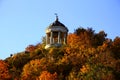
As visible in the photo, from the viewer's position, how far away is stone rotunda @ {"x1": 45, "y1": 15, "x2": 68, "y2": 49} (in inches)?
5453

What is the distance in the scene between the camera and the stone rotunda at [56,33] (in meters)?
138

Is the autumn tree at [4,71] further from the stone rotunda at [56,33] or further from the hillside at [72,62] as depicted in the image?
the stone rotunda at [56,33]

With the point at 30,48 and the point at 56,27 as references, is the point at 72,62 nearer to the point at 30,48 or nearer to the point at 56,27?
the point at 56,27

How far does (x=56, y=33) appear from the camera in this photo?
140m

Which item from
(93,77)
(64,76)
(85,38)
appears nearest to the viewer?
(93,77)

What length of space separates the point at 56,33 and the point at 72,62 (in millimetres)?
19731

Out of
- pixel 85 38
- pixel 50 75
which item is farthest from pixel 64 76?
pixel 85 38

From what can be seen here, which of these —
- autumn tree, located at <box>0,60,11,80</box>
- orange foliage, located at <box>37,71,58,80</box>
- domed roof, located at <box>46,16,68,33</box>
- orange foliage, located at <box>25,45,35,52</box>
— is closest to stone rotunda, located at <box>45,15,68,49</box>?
domed roof, located at <box>46,16,68,33</box>

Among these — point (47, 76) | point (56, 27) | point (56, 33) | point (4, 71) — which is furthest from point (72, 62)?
point (56, 33)

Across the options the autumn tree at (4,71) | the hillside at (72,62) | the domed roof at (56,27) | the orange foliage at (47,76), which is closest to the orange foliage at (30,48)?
the domed roof at (56,27)

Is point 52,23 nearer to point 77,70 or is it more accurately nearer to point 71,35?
point 71,35

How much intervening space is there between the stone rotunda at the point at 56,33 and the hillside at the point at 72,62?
5.17 feet

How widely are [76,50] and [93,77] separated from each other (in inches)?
952

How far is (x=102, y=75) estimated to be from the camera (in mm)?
108250
